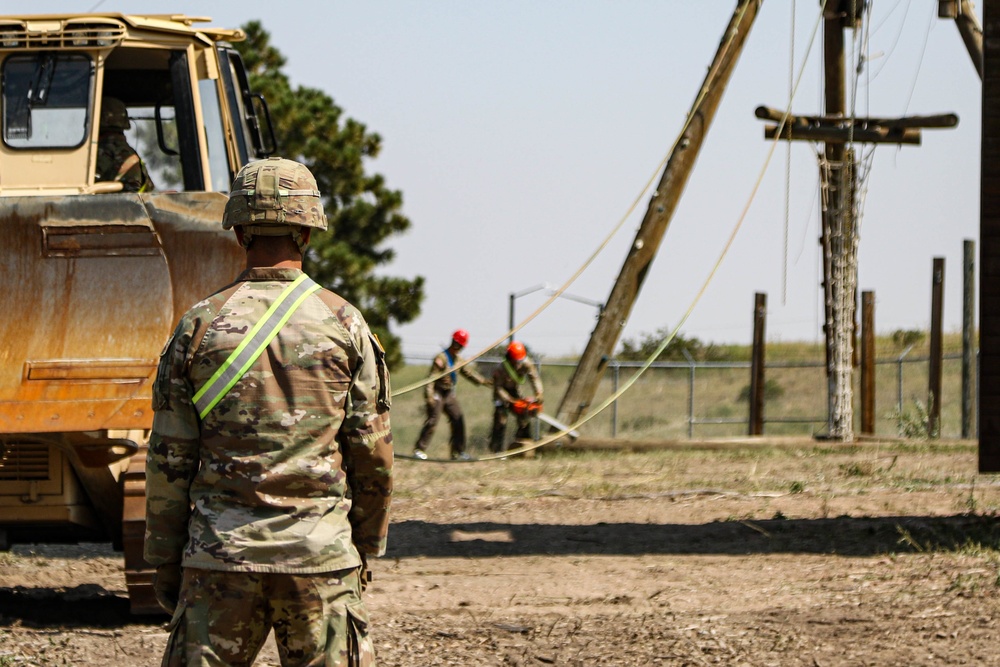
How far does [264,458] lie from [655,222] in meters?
11.6

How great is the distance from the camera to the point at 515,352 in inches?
731

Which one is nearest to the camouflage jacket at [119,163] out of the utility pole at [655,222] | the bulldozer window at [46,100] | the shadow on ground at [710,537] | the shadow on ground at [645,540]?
the bulldozer window at [46,100]

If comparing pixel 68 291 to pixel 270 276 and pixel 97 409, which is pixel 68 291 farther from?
pixel 270 276

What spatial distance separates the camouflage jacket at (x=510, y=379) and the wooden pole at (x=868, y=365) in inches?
181

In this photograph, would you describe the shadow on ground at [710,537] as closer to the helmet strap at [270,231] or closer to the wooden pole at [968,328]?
the helmet strap at [270,231]

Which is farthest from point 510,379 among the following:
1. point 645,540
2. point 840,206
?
point 645,540

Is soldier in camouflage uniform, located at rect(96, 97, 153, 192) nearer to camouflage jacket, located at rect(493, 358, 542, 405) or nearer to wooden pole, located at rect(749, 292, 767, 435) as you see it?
camouflage jacket, located at rect(493, 358, 542, 405)

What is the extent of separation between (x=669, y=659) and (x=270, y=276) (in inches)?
126

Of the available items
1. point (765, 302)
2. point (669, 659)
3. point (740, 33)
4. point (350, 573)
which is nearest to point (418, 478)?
Result: point (740, 33)

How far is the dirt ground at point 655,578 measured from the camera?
6.58 m

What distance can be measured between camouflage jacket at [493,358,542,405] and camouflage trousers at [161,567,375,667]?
14.6 metres

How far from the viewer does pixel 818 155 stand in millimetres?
17328

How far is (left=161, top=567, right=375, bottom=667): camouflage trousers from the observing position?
3811 mm

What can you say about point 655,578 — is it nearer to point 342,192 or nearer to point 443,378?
point 443,378
